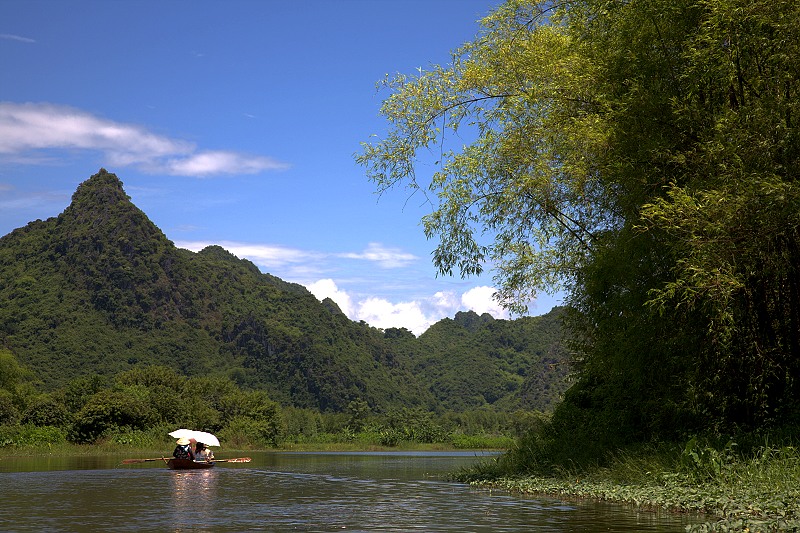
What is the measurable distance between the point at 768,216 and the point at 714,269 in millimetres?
1156

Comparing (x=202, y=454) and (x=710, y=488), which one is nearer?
(x=710, y=488)

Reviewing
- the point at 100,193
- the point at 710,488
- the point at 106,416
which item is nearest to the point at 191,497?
the point at 710,488

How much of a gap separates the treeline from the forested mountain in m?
17.2

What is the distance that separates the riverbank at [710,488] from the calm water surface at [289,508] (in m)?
0.56

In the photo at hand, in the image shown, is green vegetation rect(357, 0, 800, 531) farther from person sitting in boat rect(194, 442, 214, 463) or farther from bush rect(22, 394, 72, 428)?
bush rect(22, 394, 72, 428)

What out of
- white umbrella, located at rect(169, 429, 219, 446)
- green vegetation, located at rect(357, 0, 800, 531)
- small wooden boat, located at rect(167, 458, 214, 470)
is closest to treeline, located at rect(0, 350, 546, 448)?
green vegetation, located at rect(357, 0, 800, 531)

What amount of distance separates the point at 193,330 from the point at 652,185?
324 feet

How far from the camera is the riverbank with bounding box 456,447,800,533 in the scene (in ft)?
38.3

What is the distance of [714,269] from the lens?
1344cm

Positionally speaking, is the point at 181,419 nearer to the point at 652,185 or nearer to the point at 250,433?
the point at 250,433

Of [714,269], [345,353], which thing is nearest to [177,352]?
[345,353]

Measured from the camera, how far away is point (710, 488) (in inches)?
549

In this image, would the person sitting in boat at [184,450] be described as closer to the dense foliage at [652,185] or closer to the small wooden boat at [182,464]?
the small wooden boat at [182,464]

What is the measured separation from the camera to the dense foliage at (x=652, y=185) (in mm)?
13758
